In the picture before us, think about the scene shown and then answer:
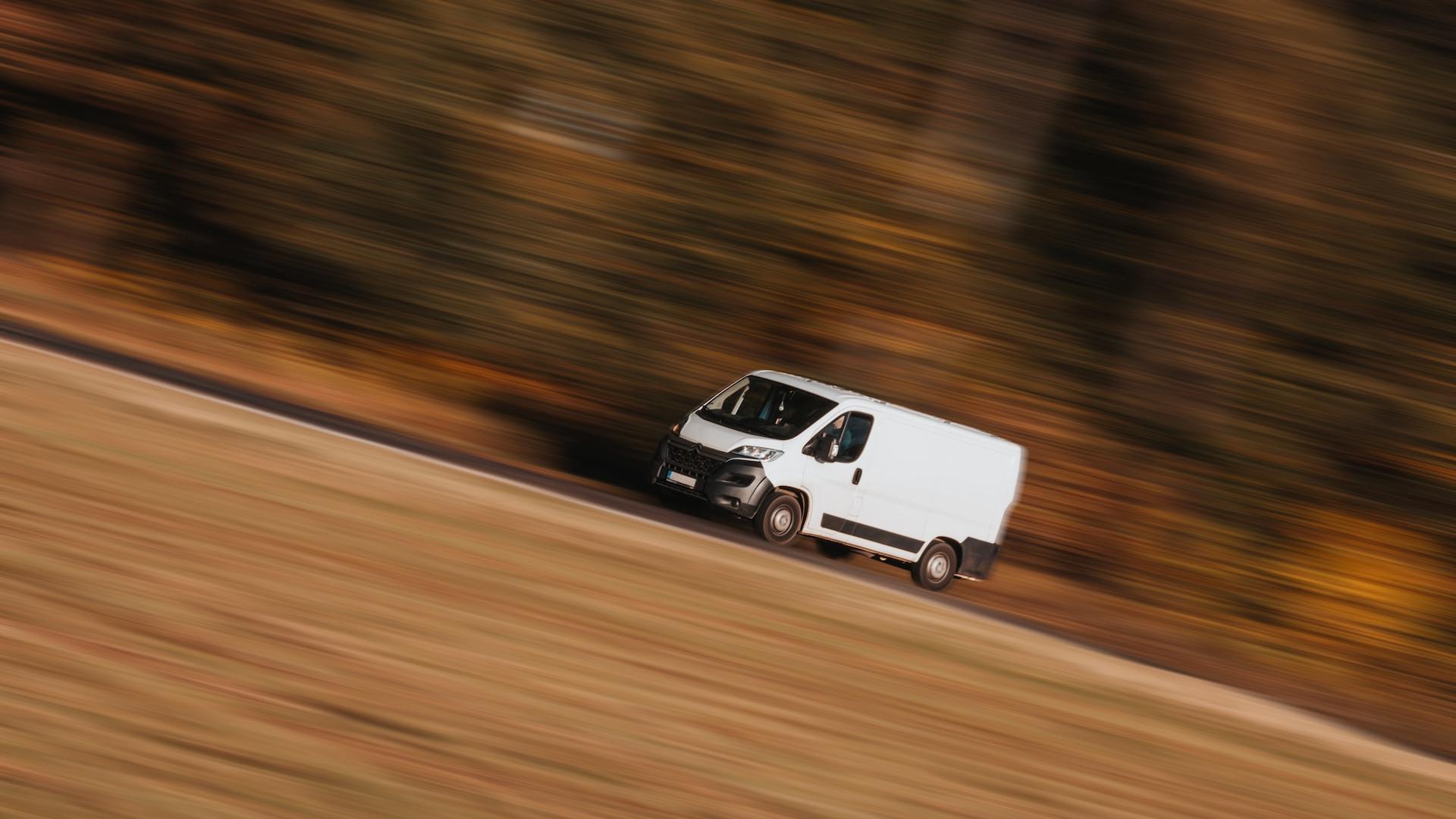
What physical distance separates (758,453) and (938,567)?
7.26ft

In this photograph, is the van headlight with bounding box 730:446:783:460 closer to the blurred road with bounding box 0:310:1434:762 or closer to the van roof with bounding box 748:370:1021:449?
the blurred road with bounding box 0:310:1434:762

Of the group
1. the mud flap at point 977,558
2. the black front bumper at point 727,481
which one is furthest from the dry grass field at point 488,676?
the mud flap at point 977,558

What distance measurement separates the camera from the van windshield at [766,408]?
12.7 metres

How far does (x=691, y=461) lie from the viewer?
12.5 metres

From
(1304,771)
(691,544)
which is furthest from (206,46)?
(1304,771)

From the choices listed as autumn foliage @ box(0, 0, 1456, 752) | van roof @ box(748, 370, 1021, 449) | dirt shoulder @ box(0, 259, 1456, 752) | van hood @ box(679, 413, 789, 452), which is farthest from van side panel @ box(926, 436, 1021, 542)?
autumn foliage @ box(0, 0, 1456, 752)

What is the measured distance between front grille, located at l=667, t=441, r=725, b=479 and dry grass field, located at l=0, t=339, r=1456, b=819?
1.56m

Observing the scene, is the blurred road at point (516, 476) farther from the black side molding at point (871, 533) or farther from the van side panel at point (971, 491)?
the van side panel at point (971, 491)

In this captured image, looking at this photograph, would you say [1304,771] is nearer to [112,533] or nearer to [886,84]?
[112,533]

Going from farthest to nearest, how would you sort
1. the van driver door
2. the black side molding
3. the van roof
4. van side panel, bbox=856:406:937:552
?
the van roof, van side panel, bbox=856:406:937:552, the black side molding, the van driver door

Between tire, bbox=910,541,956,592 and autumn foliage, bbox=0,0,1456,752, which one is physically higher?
autumn foliage, bbox=0,0,1456,752

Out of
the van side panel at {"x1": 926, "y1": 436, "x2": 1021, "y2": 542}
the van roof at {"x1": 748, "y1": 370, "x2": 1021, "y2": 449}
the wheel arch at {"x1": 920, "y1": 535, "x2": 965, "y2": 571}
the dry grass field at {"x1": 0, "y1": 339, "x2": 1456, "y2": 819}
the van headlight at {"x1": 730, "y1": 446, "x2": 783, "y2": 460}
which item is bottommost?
the dry grass field at {"x1": 0, "y1": 339, "x2": 1456, "y2": 819}

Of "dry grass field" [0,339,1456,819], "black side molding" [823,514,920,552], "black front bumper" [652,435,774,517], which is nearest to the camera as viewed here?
"dry grass field" [0,339,1456,819]

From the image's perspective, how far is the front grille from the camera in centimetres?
1234
